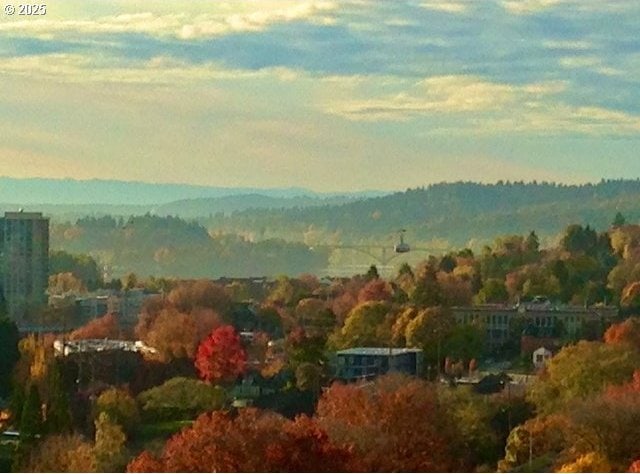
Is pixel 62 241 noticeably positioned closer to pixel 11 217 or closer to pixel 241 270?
pixel 11 217

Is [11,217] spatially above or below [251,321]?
above

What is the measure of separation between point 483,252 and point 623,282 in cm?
110

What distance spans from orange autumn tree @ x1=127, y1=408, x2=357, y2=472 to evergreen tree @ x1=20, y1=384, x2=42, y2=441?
4.11 ft

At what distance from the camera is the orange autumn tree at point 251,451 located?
6.26m

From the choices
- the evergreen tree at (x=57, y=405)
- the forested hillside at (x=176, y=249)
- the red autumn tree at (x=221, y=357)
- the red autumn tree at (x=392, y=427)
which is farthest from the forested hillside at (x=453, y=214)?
the red autumn tree at (x=392, y=427)

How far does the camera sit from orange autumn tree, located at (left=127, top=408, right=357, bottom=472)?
6.26 meters

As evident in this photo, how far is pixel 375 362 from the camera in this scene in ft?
30.9

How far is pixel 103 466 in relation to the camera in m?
7.46

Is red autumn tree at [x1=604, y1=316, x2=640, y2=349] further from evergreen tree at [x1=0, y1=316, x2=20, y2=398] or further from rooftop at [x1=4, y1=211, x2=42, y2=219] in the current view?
rooftop at [x1=4, y1=211, x2=42, y2=219]

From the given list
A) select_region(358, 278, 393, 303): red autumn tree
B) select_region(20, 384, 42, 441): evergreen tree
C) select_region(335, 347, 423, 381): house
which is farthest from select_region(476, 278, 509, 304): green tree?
select_region(20, 384, 42, 441): evergreen tree

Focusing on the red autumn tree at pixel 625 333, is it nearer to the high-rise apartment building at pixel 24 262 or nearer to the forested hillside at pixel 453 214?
the forested hillside at pixel 453 214

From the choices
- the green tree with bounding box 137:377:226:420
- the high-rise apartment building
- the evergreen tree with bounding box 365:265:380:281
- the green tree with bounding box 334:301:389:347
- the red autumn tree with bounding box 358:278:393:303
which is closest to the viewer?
the green tree with bounding box 137:377:226:420

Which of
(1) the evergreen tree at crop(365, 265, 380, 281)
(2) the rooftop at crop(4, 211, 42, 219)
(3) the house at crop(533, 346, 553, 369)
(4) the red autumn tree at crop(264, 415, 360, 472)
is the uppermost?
(2) the rooftop at crop(4, 211, 42, 219)

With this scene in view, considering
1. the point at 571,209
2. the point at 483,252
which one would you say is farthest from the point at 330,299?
the point at 571,209
